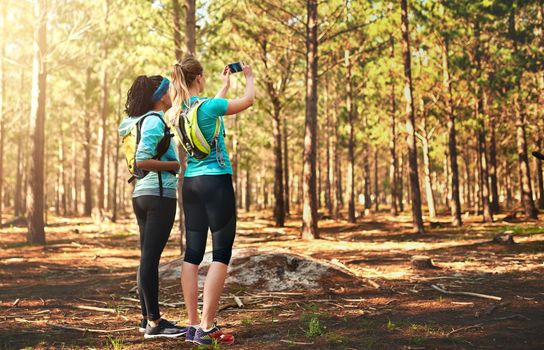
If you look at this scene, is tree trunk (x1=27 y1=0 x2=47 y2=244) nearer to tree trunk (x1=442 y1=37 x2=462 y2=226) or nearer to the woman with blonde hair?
the woman with blonde hair

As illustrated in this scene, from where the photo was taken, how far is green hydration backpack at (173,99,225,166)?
13.5ft

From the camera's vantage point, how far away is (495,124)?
28.3m

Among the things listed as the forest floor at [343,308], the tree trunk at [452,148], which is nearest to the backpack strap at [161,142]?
the forest floor at [343,308]

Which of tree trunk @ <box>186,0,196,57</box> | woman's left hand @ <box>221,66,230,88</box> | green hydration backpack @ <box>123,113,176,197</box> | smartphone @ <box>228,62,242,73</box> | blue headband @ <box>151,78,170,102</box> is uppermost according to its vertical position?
tree trunk @ <box>186,0,196,57</box>

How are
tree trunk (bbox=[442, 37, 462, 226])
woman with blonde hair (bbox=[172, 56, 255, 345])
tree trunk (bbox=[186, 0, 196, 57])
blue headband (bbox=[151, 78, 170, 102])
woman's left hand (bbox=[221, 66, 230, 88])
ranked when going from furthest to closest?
tree trunk (bbox=[442, 37, 462, 226]) < tree trunk (bbox=[186, 0, 196, 57]) < blue headband (bbox=[151, 78, 170, 102]) < woman's left hand (bbox=[221, 66, 230, 88]) < woman with blonde hair (bbox=[172, 56, 255, 345])

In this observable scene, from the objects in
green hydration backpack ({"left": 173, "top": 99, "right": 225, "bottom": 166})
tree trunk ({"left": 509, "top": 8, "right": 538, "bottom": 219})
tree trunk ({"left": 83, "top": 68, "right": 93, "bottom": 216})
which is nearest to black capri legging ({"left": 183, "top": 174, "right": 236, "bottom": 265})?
green hydration backpack ({"left": 173, "top": 99, "right": 225, "bottom": 166})

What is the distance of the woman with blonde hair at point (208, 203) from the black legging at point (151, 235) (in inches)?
8.2

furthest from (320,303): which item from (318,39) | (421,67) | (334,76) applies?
(334,76)

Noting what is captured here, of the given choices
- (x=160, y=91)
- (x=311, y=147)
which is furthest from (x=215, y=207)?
(x=311, y=147)

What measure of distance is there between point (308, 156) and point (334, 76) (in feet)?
55.4

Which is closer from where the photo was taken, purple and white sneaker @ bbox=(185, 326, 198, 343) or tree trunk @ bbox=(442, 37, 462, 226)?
purple and white sneaker @ bbox=(185, 326, 198, 343)

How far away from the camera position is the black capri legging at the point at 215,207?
413 cm

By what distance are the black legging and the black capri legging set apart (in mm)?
236

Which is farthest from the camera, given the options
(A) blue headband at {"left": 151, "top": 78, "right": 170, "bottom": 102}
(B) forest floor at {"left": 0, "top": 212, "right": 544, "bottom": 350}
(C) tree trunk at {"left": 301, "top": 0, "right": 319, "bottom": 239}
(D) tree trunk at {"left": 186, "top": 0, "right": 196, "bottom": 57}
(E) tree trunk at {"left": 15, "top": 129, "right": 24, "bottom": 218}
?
(E) tree trunk at {"left": 15, "top": 129, "right": 24, "bottom": 218}
